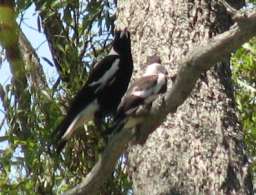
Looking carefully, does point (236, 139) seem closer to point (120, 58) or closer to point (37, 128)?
point (120, 58)

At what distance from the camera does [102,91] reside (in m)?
3.19

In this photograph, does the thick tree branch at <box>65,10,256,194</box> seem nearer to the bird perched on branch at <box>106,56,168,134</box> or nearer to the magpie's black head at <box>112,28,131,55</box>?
the bird perched on branch at <box>106,56,168,134</box>

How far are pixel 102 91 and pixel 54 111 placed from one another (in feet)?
1.50

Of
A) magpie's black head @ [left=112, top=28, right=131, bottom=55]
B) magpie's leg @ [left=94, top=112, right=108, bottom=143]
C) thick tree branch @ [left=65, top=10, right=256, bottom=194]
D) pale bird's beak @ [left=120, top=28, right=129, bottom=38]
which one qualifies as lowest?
thick tree branch @ [left=65, top=10, right=256, bottom=194]

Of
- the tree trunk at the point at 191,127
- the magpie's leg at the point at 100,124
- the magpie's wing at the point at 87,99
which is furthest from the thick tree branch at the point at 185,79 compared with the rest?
the magpie's leg at the point at 100,124

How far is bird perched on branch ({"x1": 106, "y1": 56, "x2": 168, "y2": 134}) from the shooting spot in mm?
2398

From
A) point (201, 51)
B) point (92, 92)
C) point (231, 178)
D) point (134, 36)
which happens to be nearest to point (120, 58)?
point (92, 92)

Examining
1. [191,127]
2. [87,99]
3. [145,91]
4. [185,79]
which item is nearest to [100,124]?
[87,99]

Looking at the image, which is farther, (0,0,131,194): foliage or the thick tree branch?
(0,0,131,194): foliage

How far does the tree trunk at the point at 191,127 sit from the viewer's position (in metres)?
2.33

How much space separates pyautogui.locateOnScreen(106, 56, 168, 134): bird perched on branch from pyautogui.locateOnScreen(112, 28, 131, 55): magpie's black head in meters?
0.33

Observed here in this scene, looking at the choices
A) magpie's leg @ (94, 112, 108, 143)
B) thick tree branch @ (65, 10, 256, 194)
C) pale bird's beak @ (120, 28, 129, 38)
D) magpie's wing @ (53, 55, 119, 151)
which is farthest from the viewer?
magpie's leg @ (94, 112, 108, 143)

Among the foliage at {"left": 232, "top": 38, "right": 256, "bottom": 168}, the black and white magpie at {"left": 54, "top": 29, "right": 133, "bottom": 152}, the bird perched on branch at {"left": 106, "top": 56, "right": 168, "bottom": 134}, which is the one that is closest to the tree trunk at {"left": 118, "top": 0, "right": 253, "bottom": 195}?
the bird perched on branch at {"left": 106, "top": 56, "right": 168, "bottom": 134}

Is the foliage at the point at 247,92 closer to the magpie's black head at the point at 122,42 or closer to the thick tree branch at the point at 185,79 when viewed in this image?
the magpie's black head at the point at 122,42
